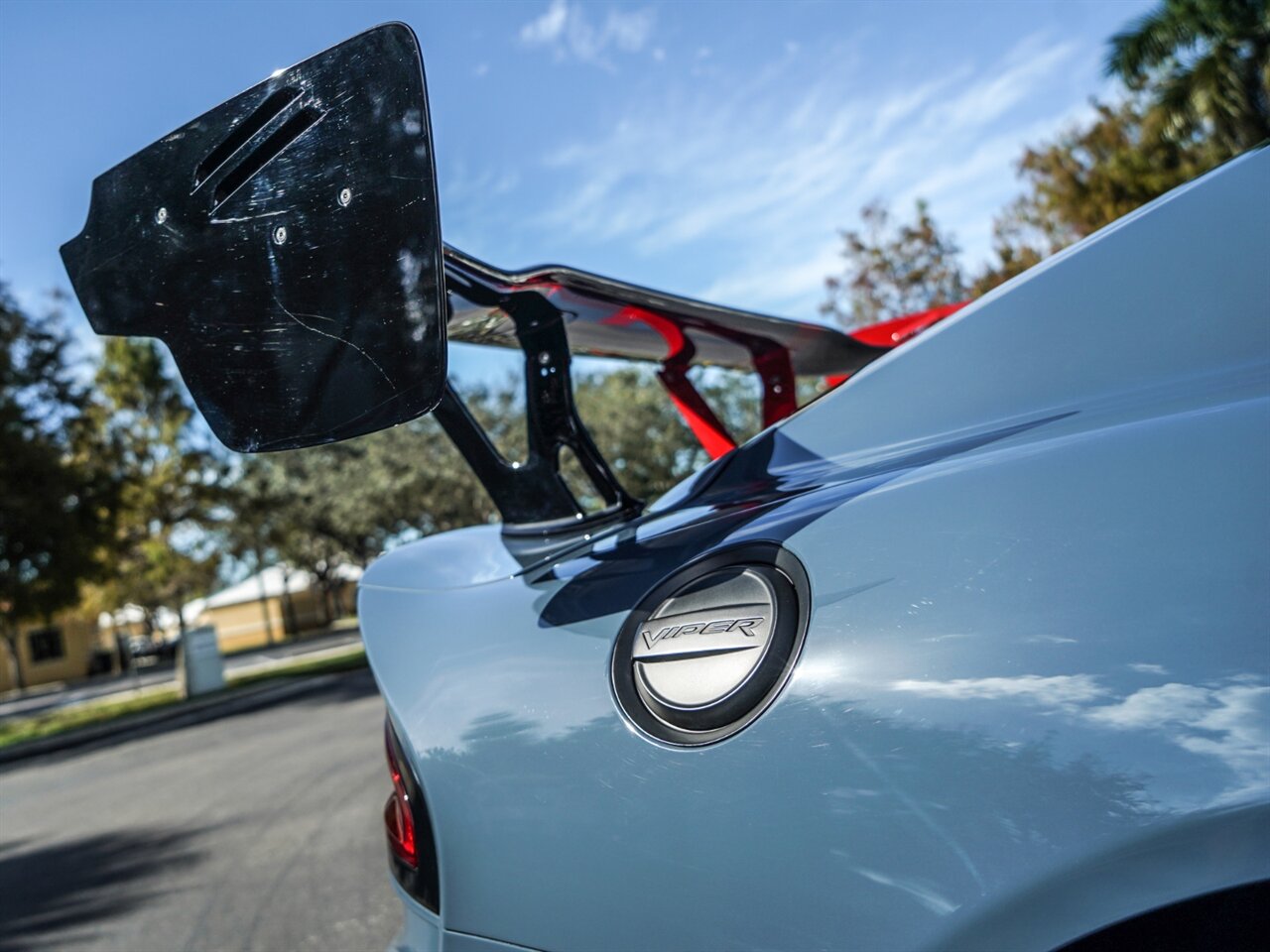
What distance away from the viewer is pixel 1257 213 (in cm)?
124

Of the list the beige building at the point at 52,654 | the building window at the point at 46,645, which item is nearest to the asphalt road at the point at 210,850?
the beige building at the point at 52,654

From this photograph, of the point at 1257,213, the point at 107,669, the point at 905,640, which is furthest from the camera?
the point at 107,669

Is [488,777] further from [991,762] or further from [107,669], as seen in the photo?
[107,669]

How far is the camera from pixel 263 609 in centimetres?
5138

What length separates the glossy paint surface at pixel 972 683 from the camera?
0.84m

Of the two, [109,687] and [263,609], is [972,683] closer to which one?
[109,687]

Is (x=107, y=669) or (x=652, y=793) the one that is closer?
(x=652, y=793)

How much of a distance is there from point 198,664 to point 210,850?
13.1 m

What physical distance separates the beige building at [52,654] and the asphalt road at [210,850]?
35543 mm

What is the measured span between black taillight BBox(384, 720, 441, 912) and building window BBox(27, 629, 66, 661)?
45729 millimetres

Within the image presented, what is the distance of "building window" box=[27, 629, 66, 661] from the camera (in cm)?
4006

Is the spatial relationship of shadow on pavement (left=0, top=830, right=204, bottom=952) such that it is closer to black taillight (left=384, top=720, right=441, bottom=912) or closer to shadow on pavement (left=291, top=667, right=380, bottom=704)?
black taillight (left=384, top=720, right=441, bottom=912)

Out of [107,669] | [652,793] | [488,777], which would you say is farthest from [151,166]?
[107,669]

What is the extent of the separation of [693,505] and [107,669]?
154ft
